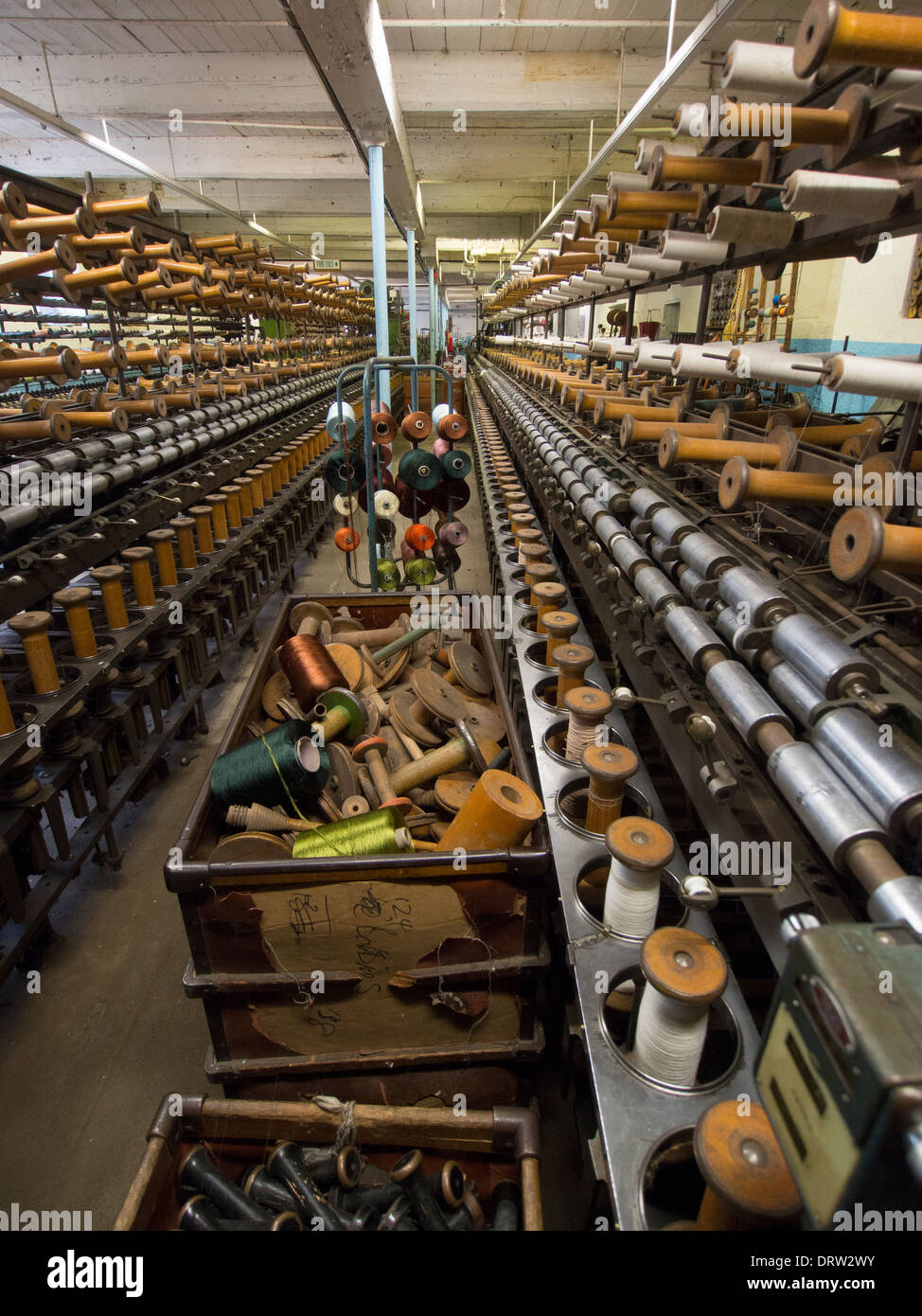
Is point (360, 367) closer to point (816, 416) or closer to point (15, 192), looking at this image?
point (15, 192)

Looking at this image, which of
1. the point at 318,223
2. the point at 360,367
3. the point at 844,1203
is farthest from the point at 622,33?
Result: the point at 318,223

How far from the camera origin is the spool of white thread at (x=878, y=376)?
3.99ft

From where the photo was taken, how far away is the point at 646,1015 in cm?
126

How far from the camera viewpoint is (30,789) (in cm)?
239

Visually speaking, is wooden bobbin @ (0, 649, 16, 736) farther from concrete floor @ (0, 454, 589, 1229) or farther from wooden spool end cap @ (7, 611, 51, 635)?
concrete floor @ (0, 454, 589, 1229)

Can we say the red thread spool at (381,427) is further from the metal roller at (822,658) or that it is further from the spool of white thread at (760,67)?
Result: the metal roller at (822,658)

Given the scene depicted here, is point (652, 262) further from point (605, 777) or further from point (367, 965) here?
point (367, 965)

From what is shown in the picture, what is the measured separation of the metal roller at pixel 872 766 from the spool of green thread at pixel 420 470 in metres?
3.28

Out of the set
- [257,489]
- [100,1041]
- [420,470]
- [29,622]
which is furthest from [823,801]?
[257,489]

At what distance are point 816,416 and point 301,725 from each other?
7.59ft

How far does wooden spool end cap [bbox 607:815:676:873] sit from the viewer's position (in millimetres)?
1376

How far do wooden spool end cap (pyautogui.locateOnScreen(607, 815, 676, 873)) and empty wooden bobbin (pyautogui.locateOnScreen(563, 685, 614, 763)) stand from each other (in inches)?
16.4
